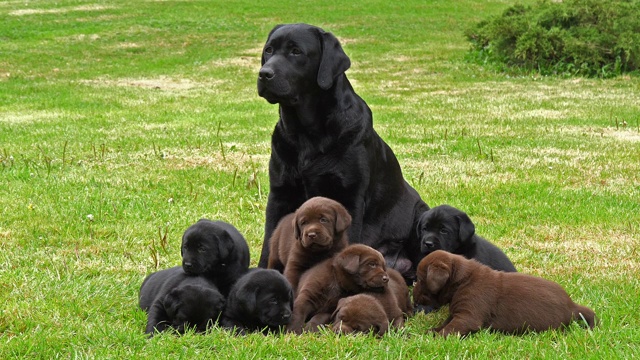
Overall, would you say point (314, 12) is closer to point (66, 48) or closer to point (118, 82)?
point (66, 48)

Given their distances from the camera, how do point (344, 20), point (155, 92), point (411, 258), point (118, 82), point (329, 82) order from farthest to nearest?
point (344, 20) < point (118, 82) < point (155, 92) < point (411, 258) < point (329, 82)

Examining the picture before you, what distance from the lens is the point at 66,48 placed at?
31.5m

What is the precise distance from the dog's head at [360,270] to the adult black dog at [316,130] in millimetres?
882

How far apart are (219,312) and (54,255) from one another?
7.91 feet

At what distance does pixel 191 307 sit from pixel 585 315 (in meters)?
2.43

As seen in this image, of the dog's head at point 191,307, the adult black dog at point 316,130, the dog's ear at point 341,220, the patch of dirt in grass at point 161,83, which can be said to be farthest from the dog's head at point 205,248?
the patch of dirt in grass at point 161,83

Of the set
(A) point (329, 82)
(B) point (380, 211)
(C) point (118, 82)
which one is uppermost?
(A) point (329, 82)

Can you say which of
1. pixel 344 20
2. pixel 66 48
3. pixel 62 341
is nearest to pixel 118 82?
pixel 66 48

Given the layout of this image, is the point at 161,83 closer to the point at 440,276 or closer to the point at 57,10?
the point at 440,276

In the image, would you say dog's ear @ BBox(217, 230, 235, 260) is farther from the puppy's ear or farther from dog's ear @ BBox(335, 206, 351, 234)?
the puppy's ear

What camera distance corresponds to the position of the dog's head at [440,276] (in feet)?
17.5

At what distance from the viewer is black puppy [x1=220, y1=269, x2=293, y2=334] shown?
5160 mm

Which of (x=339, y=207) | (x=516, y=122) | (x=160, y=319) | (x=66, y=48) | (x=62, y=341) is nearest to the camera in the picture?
(x=62, y=341)

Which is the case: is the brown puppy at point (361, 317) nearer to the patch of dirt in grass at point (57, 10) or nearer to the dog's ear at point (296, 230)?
the dog's ear at point (296, 230)
